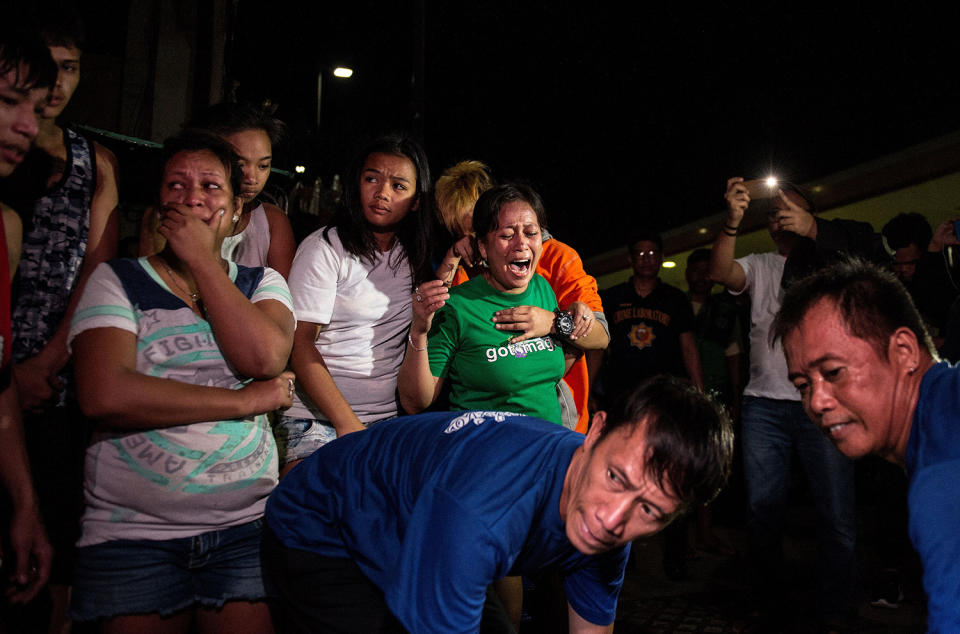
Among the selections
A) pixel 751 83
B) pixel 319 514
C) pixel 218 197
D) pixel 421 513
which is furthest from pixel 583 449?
pixel 751 83

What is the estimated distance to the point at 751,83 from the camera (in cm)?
856

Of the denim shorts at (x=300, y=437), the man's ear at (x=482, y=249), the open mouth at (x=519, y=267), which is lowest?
the denim shorts at (x=300, y=437)

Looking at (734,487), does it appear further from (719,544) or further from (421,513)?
(421,513)

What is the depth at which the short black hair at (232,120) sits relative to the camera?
2.48m

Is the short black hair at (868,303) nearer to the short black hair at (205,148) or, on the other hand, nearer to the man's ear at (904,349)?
the man's ear at (904,349)

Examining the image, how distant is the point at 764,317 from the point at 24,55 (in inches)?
138

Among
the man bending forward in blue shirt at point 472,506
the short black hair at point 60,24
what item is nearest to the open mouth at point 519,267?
the man bending forward in blue shirt at point 472,506

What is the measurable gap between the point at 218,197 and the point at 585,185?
12.1 meters

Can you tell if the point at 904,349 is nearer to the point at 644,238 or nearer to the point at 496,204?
the point at 496,204

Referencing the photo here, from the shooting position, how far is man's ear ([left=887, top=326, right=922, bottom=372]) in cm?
148

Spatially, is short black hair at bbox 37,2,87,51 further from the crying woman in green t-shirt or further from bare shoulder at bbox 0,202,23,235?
the crying woman in green t-shirt

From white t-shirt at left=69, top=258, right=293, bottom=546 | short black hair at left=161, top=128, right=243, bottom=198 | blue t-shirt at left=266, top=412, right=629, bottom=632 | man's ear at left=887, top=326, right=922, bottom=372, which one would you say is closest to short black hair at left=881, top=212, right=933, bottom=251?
man's ear at left=887, top=326, right=922, bottom=372

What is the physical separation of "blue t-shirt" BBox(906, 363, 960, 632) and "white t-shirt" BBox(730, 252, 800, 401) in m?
2.26

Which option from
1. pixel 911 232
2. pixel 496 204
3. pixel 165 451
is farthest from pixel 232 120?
pixel 911 232
